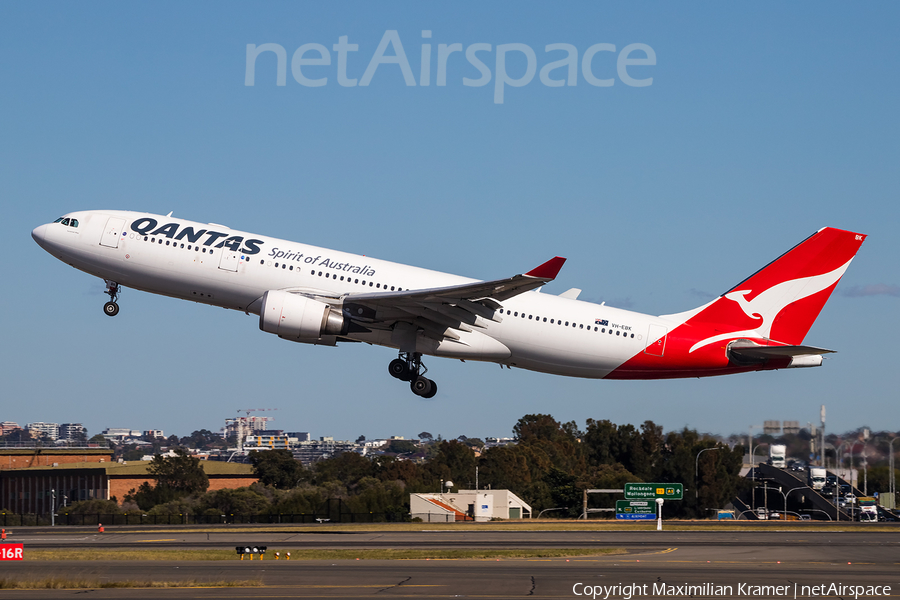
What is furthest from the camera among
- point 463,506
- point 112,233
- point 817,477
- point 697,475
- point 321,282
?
point 697,475

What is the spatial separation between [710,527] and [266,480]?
5787cm

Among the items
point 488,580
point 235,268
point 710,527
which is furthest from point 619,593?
point 710,527

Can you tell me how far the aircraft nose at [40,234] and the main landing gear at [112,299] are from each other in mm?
3153

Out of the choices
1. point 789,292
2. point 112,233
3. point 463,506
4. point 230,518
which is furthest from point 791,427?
point 230,518

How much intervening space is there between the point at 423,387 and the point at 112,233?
Result: 45.1 feet

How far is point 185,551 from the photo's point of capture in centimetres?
3512

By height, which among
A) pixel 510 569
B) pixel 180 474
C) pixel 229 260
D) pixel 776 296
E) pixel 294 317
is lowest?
pixel 180 474

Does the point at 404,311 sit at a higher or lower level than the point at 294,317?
higher

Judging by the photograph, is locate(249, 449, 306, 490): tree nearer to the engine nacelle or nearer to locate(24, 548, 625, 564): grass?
locate(24, 548, 625, 564): grass

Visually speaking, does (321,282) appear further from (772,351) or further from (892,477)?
(892,477)

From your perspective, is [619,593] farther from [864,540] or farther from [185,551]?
[864,540]

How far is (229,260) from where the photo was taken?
37312mm

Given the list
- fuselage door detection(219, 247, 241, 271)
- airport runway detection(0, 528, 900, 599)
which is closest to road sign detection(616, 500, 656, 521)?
airport runway detection(0, 528, 900, 599)

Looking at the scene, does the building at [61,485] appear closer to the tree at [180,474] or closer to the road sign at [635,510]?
the tree at [180,474]
